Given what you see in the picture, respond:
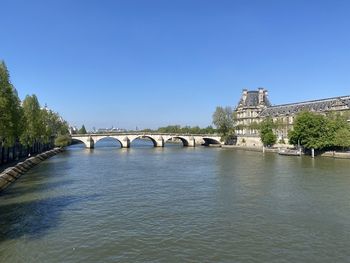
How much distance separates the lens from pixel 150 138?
436 feet

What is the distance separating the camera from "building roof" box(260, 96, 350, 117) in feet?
316

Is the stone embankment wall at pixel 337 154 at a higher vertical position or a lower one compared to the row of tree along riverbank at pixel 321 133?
lower

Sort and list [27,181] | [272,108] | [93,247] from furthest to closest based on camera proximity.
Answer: [272,108]
[27,181]
[93,247]

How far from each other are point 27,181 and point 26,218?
58.1 ft

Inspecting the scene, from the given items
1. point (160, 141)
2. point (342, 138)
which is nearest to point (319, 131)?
point (342, 138)

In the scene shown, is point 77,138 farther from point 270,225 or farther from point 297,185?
point 270,225

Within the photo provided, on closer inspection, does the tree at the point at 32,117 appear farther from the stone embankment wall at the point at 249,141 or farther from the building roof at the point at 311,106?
the building roof at the point at 311,106

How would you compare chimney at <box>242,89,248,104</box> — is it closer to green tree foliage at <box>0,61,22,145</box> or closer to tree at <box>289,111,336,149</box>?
tree at <box>289,111,336,149</box>

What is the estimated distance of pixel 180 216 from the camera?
2484 centimetres

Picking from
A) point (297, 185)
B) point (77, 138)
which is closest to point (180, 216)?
point (297, 185)

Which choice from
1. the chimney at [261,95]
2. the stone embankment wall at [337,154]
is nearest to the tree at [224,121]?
the chimney at [261,95]

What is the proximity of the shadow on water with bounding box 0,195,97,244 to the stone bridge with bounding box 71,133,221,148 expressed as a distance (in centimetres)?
9073

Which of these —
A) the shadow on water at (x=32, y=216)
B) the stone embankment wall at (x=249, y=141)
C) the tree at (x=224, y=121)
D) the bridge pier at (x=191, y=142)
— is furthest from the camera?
the bridge pier at (x=191, y=142)

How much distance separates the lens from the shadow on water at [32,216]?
2156 cm
